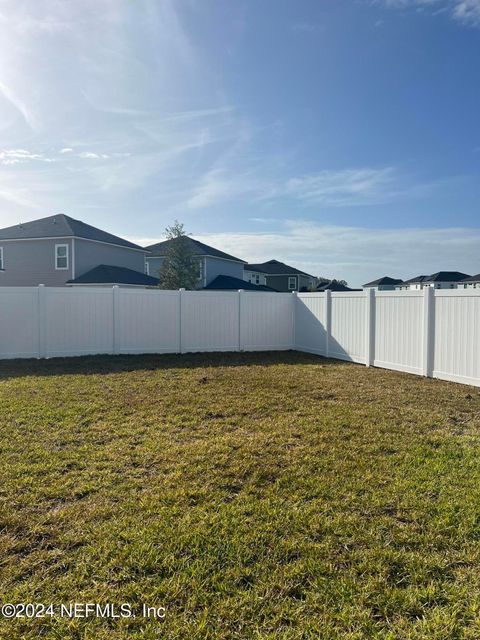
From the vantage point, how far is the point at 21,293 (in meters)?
10.2

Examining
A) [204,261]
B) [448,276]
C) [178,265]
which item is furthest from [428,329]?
[448,276]

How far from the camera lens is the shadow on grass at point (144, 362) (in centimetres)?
863

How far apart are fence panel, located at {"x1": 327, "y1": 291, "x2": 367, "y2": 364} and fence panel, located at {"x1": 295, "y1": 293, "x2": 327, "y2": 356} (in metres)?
0.38

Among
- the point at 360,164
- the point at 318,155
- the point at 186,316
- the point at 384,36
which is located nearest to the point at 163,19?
the point at 384,36

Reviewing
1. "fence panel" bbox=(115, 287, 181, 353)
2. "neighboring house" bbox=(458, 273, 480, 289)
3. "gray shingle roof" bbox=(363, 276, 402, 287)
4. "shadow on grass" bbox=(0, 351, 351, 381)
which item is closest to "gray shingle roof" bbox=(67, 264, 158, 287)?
"fence panel" bbox=(115, 287, 181, 353)

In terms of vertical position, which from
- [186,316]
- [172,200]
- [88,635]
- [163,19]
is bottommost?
[88,635]

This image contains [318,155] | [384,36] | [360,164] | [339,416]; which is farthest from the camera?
[360,164]

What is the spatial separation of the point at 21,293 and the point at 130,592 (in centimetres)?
971

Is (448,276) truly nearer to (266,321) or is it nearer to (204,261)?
(204,261)

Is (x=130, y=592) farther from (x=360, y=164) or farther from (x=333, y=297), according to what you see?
(x=360, y=164)

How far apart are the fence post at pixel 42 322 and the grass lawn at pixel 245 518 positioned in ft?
16.2

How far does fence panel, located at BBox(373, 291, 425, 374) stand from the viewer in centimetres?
812

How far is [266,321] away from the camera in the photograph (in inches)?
486

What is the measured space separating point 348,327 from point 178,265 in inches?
529
